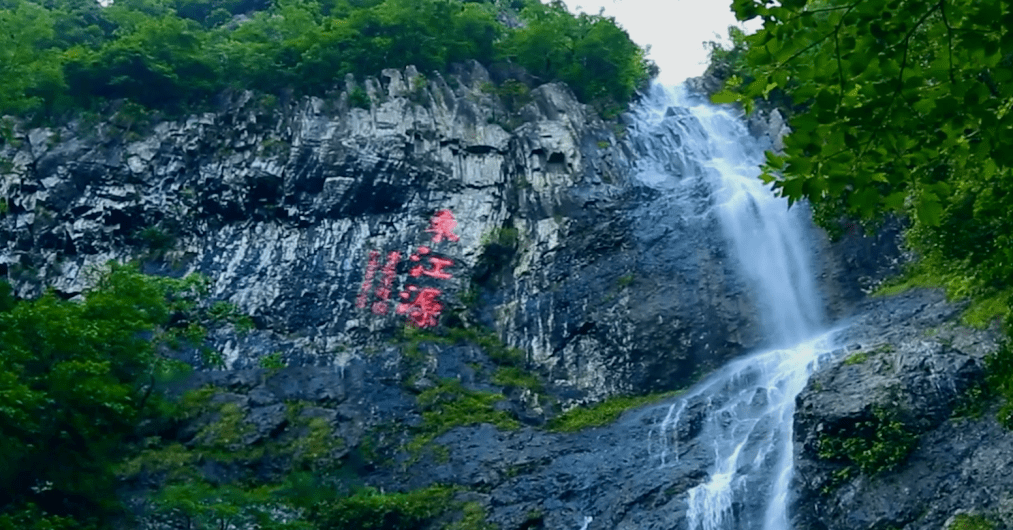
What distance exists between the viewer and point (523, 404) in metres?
15.3

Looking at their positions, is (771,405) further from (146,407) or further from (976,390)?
(146,407)

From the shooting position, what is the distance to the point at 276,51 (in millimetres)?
21094

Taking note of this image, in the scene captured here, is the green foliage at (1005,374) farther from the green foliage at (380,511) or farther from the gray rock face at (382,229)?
the gray rock face at (382,229)

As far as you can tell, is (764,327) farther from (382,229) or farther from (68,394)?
(68,394)

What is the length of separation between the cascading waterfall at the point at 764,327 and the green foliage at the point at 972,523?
6.54ft

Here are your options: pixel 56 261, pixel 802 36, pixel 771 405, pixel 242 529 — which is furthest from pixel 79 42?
pixel 802 36

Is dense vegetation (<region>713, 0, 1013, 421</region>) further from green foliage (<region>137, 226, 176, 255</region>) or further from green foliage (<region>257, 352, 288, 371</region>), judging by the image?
green foliage (<region>137, 226, 176, 255</region>)

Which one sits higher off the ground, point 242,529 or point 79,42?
point 79,42

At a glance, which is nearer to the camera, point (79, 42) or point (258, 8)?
point (79, 42)

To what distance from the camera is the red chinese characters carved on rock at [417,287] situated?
16938 millimetres

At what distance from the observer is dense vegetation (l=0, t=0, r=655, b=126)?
20391mm

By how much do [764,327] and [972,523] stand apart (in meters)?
6.83

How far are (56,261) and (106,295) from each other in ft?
24.6

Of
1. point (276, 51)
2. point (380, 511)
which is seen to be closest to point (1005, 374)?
point (380, 511)
